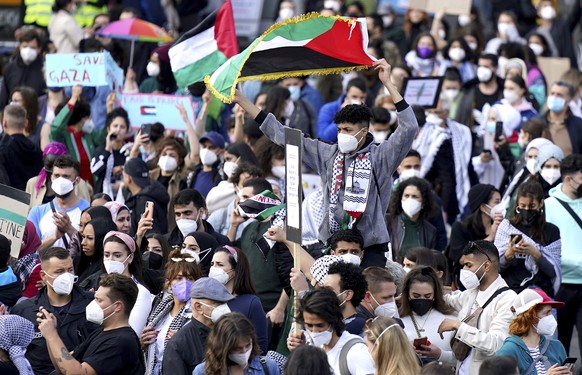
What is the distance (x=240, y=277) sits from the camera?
1103 centimetres

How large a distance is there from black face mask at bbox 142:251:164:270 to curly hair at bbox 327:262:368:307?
2386 millimetres

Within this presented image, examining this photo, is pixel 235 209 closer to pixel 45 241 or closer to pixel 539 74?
pixel 45 241

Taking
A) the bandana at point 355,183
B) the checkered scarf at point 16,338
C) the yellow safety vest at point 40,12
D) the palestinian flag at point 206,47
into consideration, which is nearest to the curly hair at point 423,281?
the bandana at point 355,183

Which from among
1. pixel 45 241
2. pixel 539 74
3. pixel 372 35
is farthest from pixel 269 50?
pixel 372 35

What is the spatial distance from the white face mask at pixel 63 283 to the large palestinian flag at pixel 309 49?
6.87ft

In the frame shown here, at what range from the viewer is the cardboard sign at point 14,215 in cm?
1205

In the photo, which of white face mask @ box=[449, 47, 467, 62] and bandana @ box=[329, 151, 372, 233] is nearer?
bandana @ box=[329, 151, 372, 233]

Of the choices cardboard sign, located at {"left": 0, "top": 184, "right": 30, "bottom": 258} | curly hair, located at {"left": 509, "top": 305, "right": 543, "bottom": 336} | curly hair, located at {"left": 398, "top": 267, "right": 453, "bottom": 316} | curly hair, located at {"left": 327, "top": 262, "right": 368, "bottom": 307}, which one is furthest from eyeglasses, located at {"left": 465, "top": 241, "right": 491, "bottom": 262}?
cardboard sign, located at {"left": 0, "top": 184, "right": 30, "bottom": 258}

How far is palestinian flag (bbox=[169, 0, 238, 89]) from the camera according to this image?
14617 millimetres

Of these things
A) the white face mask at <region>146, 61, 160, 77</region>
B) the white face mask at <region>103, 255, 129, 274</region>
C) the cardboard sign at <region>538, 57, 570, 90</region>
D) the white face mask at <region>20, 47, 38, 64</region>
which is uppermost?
the white face mask at <region>103, 255, 129, 274</region>

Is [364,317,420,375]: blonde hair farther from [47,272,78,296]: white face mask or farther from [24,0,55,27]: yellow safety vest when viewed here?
[24,0,55,27]: yellow safety vest

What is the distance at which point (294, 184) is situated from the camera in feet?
33.0

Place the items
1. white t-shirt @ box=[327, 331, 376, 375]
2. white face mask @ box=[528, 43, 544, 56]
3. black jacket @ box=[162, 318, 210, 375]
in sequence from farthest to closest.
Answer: white face mask @ box=[528, 43, 544, 56], black jacket @ box=[162, 318, 210, 375], white t-shirt @ box=[327, 331, 376, 375]

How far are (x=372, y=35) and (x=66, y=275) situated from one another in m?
11.2
